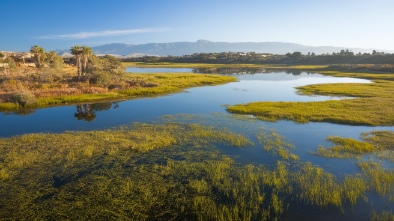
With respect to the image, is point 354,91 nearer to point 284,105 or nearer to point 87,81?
point 284,105

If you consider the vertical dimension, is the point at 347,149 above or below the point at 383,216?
above

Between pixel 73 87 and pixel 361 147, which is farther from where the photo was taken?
pixel 73 87

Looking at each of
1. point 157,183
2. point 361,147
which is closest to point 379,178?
point 361,147

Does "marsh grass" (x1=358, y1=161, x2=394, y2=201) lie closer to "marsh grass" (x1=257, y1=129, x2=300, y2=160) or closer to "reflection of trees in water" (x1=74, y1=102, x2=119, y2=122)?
"marsh grass" (x1=257, y1=129, x2=300, y2=160)

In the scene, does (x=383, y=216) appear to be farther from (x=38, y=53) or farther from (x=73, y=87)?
(x=38, y=53)

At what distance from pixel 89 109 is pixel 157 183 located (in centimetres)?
2382

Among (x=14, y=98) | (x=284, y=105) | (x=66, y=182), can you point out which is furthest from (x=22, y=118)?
(x=284, y=105)

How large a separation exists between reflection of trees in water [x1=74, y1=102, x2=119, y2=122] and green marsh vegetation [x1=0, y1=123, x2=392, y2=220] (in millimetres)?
9701

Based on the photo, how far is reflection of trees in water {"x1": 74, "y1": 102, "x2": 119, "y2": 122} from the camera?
30375 mm

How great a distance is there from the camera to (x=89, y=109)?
113 ft

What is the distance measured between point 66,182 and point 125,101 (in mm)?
27315

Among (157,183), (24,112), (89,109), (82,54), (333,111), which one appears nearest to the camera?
(157,183)

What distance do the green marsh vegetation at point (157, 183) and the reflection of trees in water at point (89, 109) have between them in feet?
31.8

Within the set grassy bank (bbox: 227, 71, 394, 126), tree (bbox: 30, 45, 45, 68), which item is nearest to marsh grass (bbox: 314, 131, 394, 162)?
grassy bank (bbox: 227, 71, 394, 126)
